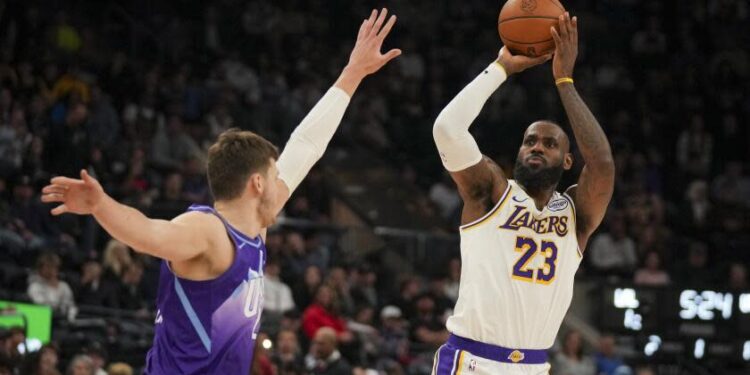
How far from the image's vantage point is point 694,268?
18859mm

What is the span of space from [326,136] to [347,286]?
10.1 metres

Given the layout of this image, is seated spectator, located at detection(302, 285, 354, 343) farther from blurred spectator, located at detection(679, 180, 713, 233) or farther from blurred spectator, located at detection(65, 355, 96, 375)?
blurred spectator, located at detection(679, 180, 713, 233)

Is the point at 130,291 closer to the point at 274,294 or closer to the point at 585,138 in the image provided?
the point at 274,294

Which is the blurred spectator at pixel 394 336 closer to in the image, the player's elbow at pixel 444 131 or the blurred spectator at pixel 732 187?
the blurred spectator at pixel 732 187

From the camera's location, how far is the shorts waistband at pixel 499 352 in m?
7.18

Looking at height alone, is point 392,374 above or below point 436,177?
below

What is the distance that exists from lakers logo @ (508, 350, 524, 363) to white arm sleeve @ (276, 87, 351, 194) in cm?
160

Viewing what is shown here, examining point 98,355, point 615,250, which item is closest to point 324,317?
point 98,355

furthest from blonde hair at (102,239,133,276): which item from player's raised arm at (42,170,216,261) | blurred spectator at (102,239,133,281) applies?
player's raised arm at (42,170,216,261)

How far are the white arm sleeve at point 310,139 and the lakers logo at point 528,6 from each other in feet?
4.78

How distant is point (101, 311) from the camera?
13781mm

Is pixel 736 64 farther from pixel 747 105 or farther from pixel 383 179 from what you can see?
pixel 383 179

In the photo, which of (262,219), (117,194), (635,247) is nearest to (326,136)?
(262,219)

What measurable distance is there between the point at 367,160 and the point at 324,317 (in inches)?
263
